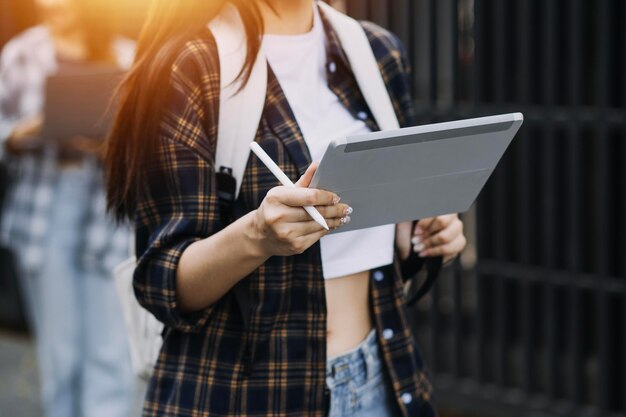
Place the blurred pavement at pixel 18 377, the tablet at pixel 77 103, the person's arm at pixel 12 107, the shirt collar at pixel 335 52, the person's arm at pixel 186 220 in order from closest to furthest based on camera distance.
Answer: the person's arm at pixel 186 220 < the shirt collar at pixel 335 52 < the tablet at pixel 77 103 < the person's arm at pixel 12 107 < the blurred pavement at pixel 18 377

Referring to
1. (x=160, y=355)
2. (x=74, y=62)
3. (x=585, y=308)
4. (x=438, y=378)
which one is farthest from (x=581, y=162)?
(x=160, y=355)

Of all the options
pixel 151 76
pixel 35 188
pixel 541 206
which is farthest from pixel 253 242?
pixel 35 188

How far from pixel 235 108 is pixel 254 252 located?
1.01 feet

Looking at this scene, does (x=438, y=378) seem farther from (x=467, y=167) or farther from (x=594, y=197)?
(x=467, y=167)

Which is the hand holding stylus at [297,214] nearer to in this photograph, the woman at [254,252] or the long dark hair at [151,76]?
the woman at [254,252]

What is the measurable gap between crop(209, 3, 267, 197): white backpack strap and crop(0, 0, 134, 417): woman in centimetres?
239

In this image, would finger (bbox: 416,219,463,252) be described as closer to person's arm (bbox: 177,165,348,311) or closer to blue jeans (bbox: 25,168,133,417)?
person's arm (bbox: 177,165,348,311)

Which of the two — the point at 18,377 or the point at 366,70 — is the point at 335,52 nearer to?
the point at 366,70

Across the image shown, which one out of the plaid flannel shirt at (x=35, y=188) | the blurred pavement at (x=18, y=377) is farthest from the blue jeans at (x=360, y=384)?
the blurred pavement at (x=18, y=377)

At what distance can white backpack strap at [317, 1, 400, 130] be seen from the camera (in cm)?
208

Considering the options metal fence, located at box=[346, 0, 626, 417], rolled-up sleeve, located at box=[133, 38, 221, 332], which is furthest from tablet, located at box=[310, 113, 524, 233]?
metal fence, located at box=[346, 0, 626, 417]

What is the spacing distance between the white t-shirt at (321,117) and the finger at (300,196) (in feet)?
1.17

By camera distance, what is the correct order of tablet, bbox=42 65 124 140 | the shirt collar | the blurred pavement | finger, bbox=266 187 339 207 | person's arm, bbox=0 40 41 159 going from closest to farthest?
finger, bbox=266 187 339 207 → the shirt collar → tablet, bbox=42 65 124 140 → person's arm, bbox=0 40 41 159 → the blurred pavement

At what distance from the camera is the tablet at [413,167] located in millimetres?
1590
